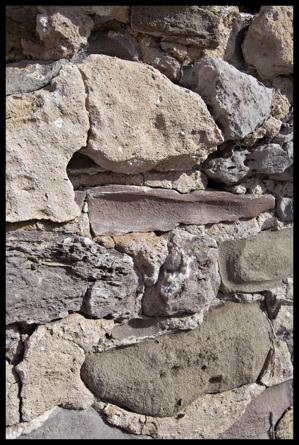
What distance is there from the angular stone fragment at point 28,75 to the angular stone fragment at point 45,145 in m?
0.02

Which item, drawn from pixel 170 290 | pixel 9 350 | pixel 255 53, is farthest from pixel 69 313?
pixel 255 53

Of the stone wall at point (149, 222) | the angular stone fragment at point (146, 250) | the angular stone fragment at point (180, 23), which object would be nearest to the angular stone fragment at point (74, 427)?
the stone wall at point (149, 222)

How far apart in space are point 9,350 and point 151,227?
1.36 feet

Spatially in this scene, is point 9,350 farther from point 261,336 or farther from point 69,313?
point 261,336

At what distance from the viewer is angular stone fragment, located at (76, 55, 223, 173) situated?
3.55ft

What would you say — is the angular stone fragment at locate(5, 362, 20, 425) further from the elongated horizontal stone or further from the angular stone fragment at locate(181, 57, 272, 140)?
the angular stone fragment at locate(181, 57, 272, 140)

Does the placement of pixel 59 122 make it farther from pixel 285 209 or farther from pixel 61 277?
pixel 285 209

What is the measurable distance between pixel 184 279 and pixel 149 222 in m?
0.16

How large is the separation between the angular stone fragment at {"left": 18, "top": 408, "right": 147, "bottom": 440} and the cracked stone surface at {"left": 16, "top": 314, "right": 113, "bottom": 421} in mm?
18

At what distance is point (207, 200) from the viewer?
4.33ft

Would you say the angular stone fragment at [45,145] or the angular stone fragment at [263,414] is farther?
the angular stone fragment at [263,414]

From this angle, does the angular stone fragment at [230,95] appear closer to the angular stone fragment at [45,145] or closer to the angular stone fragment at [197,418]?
the angular stone fragment at [45,145]

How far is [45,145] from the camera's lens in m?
1.02

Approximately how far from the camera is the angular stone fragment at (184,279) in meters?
1.23
